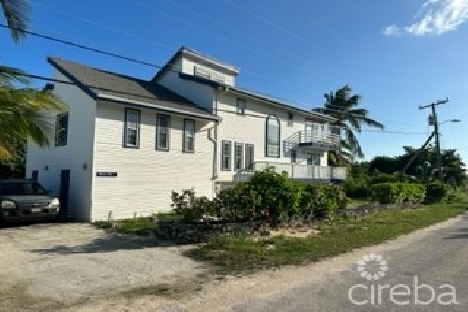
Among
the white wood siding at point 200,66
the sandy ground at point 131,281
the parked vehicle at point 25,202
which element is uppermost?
the white wood siding at point 200,66

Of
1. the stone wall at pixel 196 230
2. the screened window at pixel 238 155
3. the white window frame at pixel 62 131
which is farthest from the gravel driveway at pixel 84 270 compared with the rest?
the screened window at pixel 238 155

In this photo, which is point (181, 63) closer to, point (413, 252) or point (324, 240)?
point (324, 240)

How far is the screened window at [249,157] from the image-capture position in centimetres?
2650

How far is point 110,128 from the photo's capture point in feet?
60.3

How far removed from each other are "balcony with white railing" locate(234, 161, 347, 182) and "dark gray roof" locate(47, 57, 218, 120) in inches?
181

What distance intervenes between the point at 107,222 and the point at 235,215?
19.0ft

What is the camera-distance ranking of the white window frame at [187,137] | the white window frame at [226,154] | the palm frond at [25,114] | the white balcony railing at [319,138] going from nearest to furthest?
the palm frond at [25,114]
the white window frame at [187,137]
the white window frame at [226,154]
the white balcony railing at [319,138]

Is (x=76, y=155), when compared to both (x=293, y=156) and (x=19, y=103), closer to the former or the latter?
(x=19, y=103)

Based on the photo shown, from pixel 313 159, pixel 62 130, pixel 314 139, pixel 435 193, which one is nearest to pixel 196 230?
pixel 62 130

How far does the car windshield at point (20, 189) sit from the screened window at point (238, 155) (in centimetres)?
1134

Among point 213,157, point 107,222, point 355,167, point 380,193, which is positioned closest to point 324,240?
point 107,222

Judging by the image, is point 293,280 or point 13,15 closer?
point 13,15

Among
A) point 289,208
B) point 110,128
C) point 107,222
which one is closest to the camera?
point 289,208

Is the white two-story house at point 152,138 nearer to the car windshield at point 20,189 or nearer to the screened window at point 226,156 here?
the screened window at point 226,156
